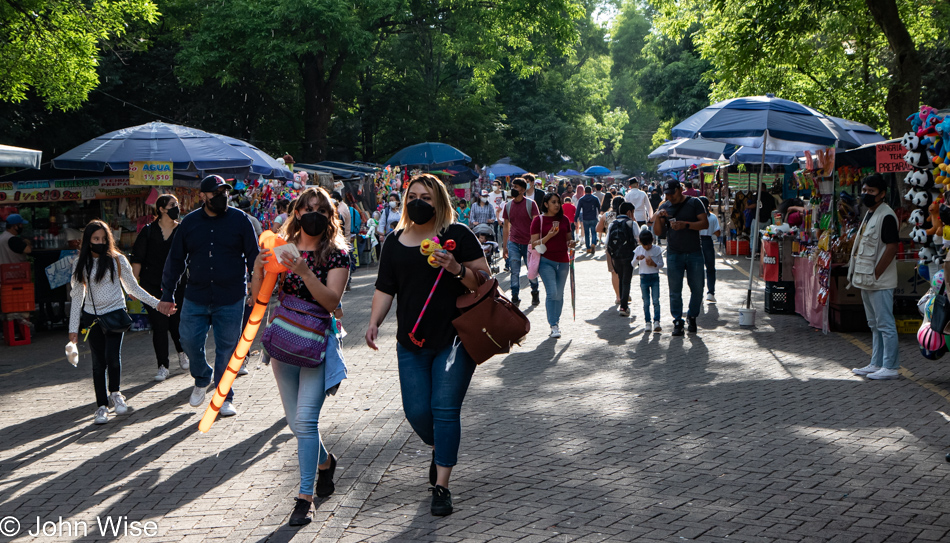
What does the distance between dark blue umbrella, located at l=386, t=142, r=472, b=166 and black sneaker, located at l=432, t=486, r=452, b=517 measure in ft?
68.0

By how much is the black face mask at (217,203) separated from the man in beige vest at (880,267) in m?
5.40

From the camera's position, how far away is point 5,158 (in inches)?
309

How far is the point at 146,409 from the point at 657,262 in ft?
19.8

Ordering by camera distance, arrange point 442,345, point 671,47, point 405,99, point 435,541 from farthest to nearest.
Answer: point 671,47, point 405,99, point 442,345, point 435,541

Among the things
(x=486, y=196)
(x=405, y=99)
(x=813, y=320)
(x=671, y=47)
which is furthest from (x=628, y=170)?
(x=813, y=320)

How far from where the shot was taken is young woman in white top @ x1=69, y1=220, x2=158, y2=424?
22.9 ft

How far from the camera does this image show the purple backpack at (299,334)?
454cm

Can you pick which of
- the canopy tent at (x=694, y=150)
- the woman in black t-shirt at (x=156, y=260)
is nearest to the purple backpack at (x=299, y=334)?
the woman in black t-shirt at (x=156, y=260)

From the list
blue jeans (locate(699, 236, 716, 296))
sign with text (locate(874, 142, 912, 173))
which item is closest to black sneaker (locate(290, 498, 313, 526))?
sign with text (locate(874, 142, 912, 173))

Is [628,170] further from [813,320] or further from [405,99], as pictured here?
[813,320]

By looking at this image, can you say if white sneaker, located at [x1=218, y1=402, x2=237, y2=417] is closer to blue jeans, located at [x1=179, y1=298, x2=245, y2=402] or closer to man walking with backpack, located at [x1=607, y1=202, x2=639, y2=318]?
blue jeans, located at [x1=179, y1=298, x2=245, y2=402]

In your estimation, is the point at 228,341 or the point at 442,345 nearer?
the point at 442,345

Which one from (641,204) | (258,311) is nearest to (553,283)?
(258,311)

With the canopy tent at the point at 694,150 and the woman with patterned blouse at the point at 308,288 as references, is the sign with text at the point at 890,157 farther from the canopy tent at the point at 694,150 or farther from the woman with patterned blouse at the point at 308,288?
the canopy tent at the point at 694,150
